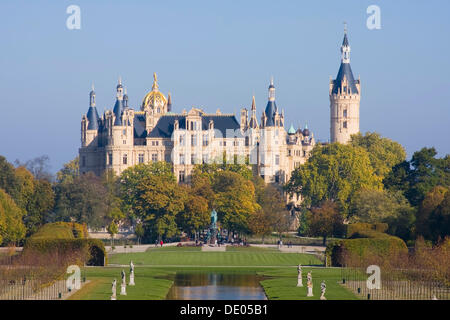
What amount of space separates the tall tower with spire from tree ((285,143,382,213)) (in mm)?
39052

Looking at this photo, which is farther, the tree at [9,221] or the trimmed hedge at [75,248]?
the tree at [9,221]

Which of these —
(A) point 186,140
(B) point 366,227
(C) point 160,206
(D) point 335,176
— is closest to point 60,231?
(C) point 160,206

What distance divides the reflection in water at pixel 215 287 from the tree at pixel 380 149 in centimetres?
8854

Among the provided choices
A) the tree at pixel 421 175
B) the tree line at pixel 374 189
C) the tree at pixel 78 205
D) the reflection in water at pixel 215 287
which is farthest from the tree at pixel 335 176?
the reflection in water at pixel 215 287

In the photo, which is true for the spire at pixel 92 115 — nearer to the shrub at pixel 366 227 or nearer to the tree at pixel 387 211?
the tree at pixel 387 211

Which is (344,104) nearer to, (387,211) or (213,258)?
(387,211)

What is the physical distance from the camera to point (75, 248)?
87938 millimetres

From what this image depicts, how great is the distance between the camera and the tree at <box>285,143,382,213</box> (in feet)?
481

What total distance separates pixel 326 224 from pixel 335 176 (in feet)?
100

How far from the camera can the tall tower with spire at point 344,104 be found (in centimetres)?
19700

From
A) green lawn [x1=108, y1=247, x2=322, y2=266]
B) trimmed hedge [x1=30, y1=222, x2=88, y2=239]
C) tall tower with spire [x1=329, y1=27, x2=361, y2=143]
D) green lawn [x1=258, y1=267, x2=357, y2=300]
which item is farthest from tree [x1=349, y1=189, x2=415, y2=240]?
tall tower with spire [x1=329, y1=27, x2=361, y2=143]
